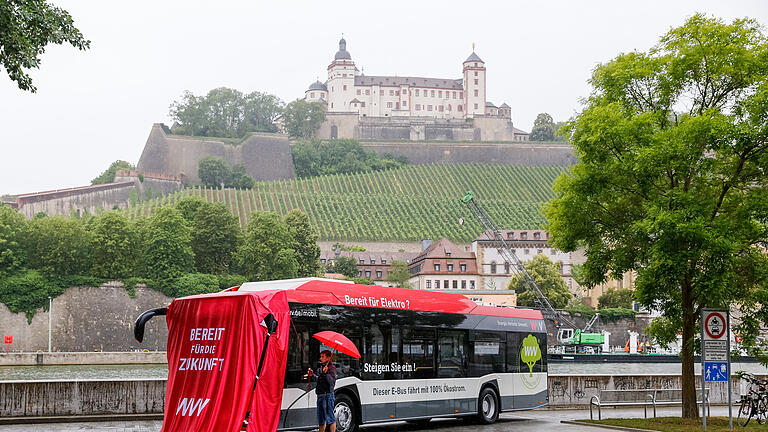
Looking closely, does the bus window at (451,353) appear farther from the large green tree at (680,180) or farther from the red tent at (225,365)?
the red tent at (225,365)

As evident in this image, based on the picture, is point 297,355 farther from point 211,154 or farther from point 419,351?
point 211,154

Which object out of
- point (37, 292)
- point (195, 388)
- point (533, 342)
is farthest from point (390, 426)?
point (37, 292)

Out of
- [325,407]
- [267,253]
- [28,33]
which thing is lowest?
[325,407]

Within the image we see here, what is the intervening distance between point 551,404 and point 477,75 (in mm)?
171051

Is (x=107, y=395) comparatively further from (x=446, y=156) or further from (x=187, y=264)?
(x=446, y=156)

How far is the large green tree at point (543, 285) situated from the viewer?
104m

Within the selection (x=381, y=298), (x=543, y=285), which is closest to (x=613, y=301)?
(x=543, y=285)

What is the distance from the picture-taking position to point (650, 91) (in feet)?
72.9

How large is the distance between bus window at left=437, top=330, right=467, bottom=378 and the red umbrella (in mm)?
4237

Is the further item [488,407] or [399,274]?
[399,274]

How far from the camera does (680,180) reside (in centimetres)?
2158

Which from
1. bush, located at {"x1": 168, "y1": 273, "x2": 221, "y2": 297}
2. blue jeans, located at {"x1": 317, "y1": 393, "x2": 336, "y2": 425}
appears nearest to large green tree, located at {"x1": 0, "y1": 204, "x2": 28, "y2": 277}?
bush, located at {"x1": 168, "y1": 273, "x2": 221, "y2": 297}

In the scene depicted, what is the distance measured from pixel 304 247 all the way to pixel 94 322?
21389 millimetres

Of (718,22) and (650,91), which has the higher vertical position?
(718,22)
